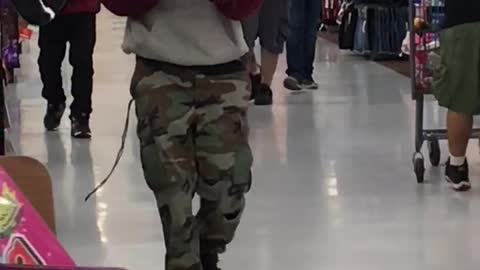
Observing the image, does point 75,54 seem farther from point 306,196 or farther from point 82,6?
point 306,196

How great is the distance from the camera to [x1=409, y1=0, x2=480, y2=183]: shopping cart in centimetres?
462

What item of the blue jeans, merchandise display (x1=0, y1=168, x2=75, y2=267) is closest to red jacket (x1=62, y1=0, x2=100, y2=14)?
the blue jeans

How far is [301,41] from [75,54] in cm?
239

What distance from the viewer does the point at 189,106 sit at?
2.76m

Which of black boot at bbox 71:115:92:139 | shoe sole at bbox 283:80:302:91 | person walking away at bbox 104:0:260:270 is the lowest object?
shoe sole at bbox 283:80:302:91

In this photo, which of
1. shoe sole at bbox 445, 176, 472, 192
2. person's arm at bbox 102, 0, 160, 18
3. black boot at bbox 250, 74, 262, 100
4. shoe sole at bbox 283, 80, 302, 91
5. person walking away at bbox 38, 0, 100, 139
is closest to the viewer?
person's arm at bbox 102, 0, 160, 18

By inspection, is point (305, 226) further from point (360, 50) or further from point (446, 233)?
point (360, 50)

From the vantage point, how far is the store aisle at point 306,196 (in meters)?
3.57

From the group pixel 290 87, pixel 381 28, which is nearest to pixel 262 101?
pixel 290 87

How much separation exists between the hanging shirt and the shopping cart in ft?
0.95

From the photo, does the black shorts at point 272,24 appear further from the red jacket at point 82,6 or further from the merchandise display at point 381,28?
the merchandise display at point 381,28

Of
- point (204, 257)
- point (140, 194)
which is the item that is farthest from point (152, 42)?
point (140, 194)

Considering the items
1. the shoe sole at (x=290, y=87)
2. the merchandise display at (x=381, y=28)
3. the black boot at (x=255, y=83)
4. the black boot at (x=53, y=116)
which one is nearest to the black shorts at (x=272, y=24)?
the black boot at (x=255, y=83)

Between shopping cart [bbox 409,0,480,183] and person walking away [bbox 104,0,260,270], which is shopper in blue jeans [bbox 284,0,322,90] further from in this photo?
person walking away [bbox 104,0,260,270]
